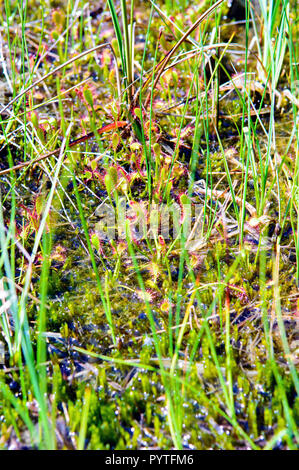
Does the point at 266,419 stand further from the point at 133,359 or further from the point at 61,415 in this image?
the point at 61,415

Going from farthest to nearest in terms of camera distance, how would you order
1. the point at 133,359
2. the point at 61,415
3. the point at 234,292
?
the point at 234,292 < the point at 133,359 < the point at 61,415

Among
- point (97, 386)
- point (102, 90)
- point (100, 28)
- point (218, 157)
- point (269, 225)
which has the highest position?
point (100, 28)

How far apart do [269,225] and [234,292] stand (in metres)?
0.41

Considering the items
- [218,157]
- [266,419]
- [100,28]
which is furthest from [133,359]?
[100,28]

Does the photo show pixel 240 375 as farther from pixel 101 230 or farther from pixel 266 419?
pixel 101 230

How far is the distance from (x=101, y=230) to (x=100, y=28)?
1623mm

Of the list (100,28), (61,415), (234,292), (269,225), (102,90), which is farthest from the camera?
(100,28)

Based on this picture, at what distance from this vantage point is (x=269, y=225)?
191 cm

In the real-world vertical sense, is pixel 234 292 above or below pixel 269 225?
below

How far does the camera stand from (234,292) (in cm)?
168

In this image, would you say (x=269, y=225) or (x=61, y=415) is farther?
(x=269, y=225)

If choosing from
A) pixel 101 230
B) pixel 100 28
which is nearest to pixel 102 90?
pixel 100 28
